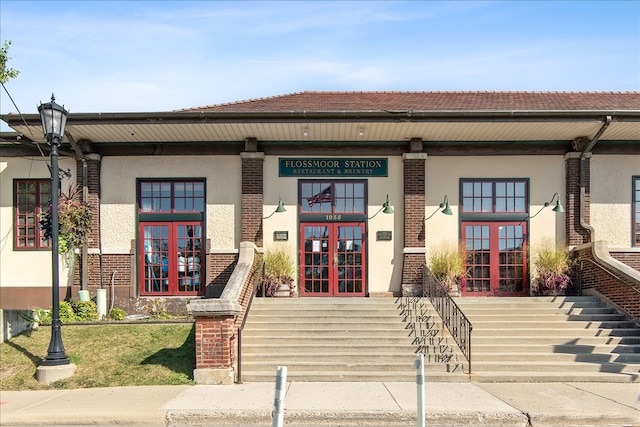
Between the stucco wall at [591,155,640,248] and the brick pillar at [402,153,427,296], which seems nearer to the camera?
the brick pillar at [402,153,427,296]

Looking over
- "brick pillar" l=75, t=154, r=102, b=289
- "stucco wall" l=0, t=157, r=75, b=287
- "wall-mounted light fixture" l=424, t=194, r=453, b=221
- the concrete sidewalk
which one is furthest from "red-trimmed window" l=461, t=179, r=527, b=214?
"stucco wall" l=0, t=157, r=75, b=287

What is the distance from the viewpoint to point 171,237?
56.2 ft

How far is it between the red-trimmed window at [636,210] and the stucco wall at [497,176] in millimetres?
1872

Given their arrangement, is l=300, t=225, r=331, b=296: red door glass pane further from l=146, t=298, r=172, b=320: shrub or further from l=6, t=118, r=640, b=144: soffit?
l=146, t=298, r=172, b=320: shrub

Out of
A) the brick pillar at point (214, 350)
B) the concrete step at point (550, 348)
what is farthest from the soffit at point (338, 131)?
the brick pillar at point (214, 350)

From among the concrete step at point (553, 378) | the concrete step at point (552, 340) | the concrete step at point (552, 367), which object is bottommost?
the concrete step at point (553, 378)

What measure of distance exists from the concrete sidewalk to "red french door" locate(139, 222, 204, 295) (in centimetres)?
623

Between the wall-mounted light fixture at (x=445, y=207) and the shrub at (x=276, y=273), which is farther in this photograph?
the wall-mounted light fixture at (x=445, y=207)

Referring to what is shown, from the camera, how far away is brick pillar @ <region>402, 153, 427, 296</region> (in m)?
16.5

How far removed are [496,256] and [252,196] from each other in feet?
22.0

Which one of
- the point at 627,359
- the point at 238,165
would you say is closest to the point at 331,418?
the point at 627,359

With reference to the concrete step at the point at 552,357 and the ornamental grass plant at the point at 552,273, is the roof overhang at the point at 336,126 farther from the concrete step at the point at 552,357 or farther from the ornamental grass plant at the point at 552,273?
the concrete step at the point at 552,357

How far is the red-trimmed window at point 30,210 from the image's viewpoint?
17188mm

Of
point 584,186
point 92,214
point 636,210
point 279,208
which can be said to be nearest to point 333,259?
point 279,208
